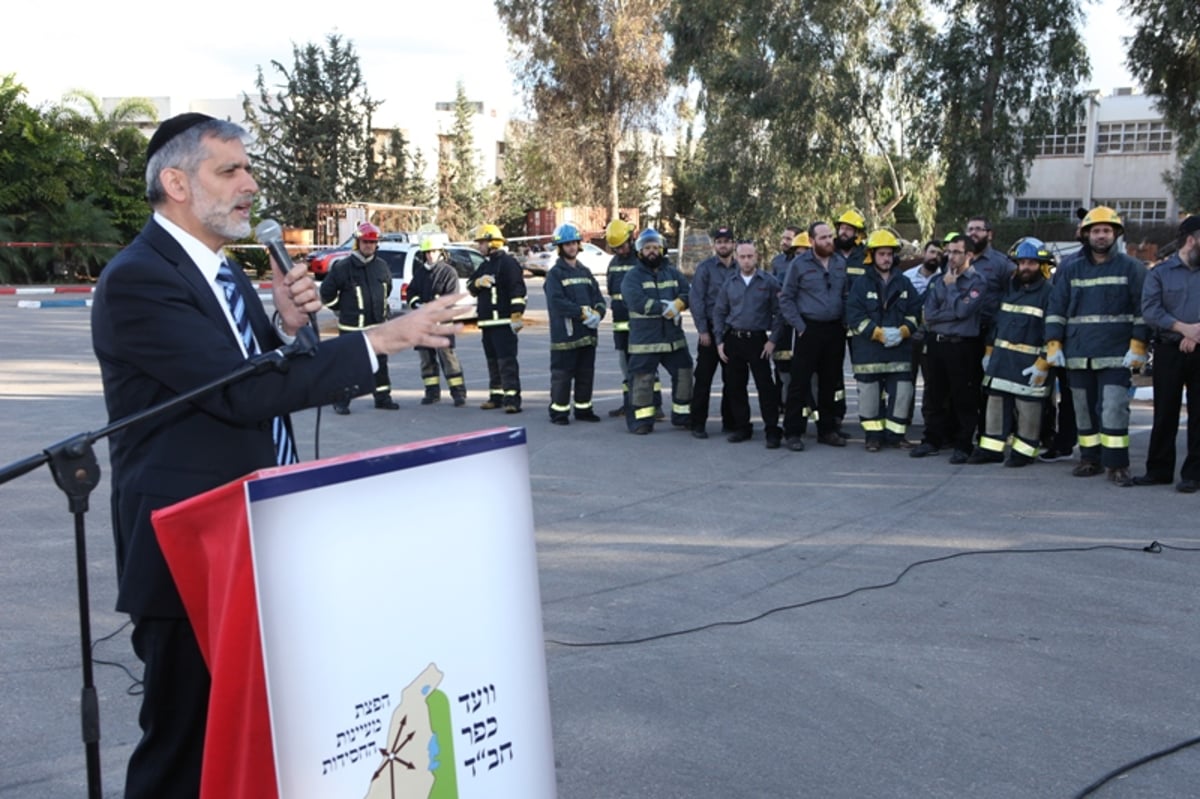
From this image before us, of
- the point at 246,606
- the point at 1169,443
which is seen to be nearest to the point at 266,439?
the point at 246,606

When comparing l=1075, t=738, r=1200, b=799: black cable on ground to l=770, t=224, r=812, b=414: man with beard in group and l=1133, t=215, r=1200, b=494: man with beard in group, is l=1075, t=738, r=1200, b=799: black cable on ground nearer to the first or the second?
l=1133, t=215, r=1200, b=494: man with beard in group

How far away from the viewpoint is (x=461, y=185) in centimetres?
5022

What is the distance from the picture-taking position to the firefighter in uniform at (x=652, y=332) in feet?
39.5

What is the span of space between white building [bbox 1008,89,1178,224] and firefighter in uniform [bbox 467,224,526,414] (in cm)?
4984

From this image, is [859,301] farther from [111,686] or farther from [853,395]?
[111,686]

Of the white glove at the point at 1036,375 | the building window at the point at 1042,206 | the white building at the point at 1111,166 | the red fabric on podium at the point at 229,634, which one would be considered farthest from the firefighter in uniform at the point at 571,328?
the building window at the point at 1042,206

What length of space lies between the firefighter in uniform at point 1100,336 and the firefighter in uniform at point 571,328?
5.00 meters

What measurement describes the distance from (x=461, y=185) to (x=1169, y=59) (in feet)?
111

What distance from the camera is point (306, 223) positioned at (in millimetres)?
45188

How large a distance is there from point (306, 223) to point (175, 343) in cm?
4413

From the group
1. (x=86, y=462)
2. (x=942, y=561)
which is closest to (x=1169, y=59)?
(x=942, y=561)

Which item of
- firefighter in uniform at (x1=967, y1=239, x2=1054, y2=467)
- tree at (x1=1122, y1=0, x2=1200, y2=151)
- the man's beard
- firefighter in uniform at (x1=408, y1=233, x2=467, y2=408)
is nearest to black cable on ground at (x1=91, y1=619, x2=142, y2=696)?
the man's beard

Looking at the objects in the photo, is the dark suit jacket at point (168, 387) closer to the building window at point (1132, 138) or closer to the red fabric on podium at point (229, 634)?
the red fabric on podium at point (229, 634)

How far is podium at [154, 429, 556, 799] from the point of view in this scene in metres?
2.37
